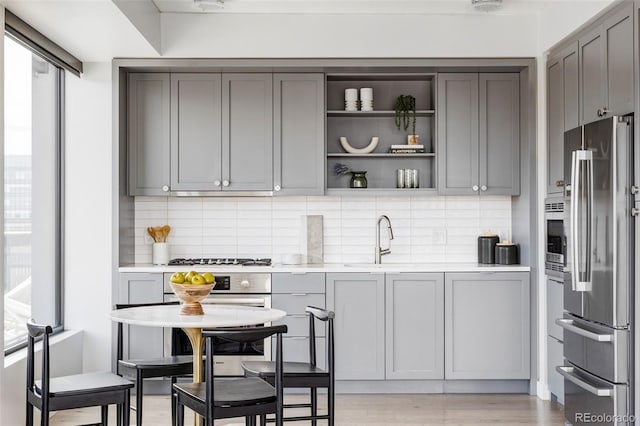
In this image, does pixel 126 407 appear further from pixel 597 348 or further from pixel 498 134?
pixel 498 134

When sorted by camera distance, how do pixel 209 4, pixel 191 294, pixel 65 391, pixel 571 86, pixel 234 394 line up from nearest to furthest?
pixel 234 394 < pixel 65 391 < pixel 191 294 < pixel 571 86 < pixel 209 4

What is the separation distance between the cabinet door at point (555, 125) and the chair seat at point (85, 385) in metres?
3.03

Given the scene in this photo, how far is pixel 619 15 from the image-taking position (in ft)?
12.8

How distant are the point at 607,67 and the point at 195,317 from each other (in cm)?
255

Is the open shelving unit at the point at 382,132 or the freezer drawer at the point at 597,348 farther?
the open shelving unit at the point at 382,132

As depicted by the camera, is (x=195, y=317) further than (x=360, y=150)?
No

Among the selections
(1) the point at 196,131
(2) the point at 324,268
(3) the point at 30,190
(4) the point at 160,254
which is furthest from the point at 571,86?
(3) the point at 30,190

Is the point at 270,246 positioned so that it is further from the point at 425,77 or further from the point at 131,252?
the point at 425,77

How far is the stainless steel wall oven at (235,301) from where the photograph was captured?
5.23 m

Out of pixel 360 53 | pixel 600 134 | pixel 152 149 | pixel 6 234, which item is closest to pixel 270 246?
pixel 152 149

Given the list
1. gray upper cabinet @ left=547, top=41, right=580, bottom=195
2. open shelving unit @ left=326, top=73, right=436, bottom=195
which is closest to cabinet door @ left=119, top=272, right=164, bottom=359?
open shelving unit @ left=326, top=73, right=436, bottom=195

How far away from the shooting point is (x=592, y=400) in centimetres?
400

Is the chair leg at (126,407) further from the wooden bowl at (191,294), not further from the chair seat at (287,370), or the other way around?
the chair seat at (287,370)

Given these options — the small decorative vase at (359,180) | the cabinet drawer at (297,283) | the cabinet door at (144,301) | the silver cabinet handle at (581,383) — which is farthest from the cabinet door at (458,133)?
the cabinet door at (144,301)
